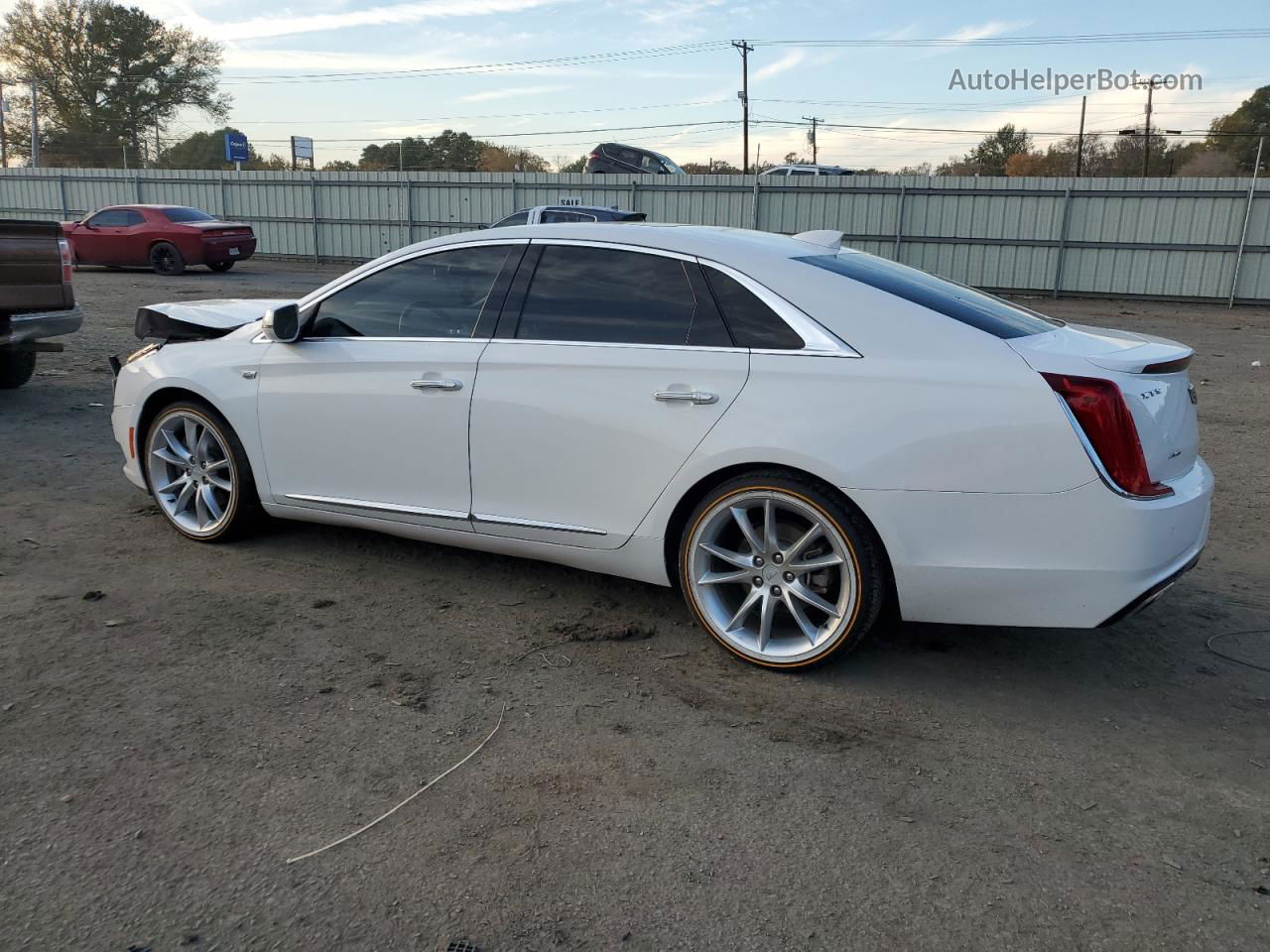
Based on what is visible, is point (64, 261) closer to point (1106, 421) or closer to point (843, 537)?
point (843, 537)

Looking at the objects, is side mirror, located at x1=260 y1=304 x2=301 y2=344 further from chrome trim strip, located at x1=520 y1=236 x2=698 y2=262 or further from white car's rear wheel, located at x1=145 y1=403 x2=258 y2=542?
chrome trim strip, located at x1=520 y1=236 x2=698 y2=262

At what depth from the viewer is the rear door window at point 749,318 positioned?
3695 millimetres

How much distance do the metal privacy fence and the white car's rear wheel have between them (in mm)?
19897

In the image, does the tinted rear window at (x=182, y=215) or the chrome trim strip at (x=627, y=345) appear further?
the tinted rear window at (x=182, y=215)

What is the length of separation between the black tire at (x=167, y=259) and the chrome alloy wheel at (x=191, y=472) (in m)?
19.7

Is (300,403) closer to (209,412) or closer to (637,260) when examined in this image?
(209,412)

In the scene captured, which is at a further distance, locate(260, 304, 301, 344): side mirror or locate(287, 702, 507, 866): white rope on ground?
locate(260, 304, 301, 344): side mirror

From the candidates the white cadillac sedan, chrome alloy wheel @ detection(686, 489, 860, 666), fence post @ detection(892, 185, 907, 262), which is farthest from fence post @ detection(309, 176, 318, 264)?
chrome alloy wheel @ detection(686, 489, 860, 666)

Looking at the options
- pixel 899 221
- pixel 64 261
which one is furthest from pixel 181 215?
pixel 64 261

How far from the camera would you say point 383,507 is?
14.8 feet

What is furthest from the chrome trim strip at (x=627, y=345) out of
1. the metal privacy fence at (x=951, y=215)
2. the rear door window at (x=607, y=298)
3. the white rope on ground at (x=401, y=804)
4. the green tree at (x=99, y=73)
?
the green tree at (x=99, y=73)

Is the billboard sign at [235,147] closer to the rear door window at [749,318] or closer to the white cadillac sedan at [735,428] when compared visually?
the white cadillac sedan at [735,428]

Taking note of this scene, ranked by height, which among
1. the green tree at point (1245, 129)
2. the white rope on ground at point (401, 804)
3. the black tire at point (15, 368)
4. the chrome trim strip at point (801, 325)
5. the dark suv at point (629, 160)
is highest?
the green tree at point (1245, 129)

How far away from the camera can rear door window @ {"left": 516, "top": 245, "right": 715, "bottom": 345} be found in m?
3.94
